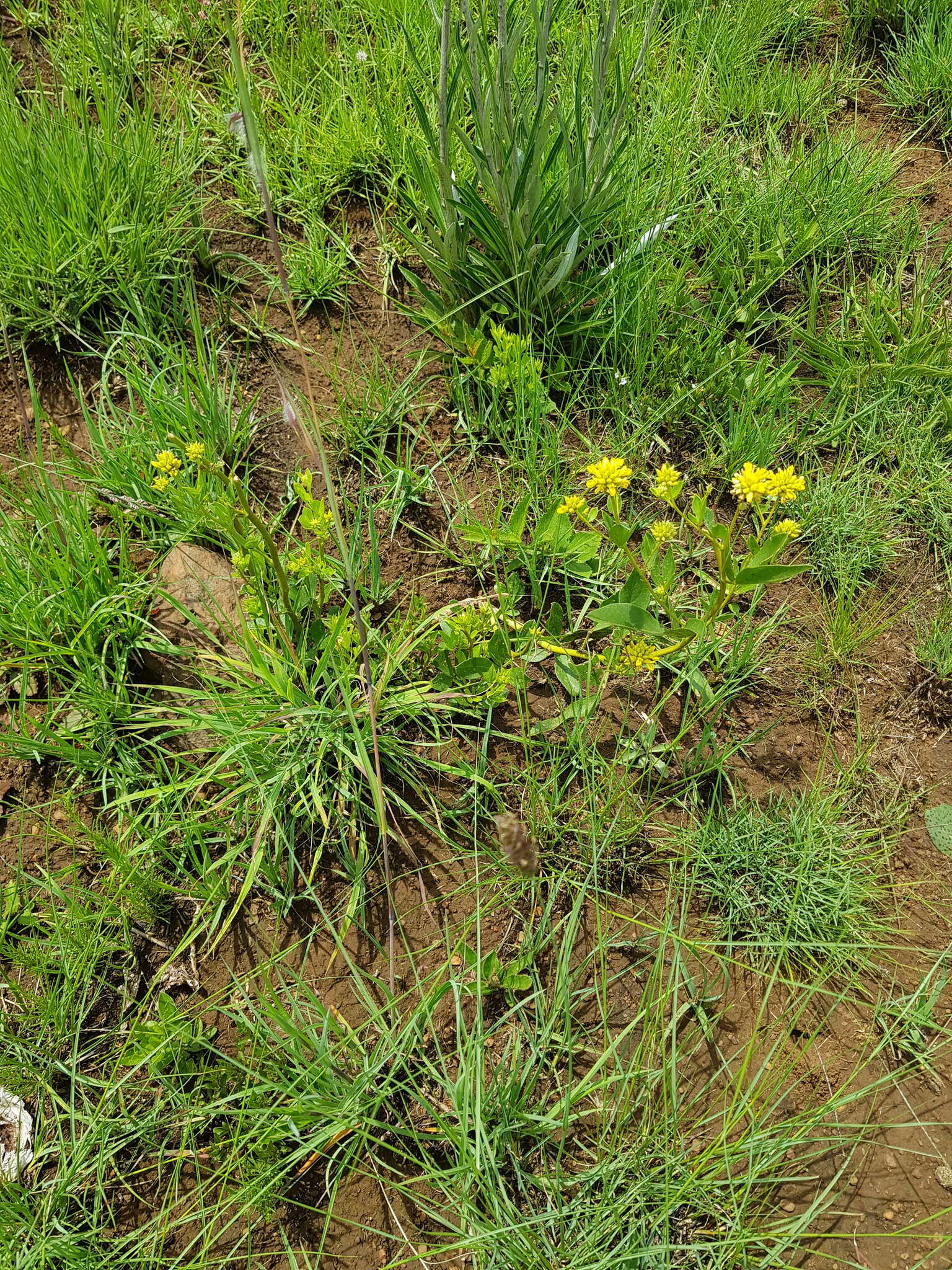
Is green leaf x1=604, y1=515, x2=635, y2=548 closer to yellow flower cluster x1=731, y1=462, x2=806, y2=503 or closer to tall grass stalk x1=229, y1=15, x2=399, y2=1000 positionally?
yellow flower cluster x1=731, y1=462, x2=806, y2=503

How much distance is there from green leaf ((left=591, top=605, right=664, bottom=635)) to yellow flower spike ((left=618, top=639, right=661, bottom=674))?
0.03 m

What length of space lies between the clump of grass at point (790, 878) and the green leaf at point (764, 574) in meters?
0.43

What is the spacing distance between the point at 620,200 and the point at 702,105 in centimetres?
72

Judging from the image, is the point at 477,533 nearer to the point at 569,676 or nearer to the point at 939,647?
the point at 569,676

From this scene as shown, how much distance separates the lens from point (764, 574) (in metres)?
1.63

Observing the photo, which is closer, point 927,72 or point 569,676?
point 569,676

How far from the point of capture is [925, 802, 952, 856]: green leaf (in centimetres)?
176

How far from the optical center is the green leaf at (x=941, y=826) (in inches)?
69.2

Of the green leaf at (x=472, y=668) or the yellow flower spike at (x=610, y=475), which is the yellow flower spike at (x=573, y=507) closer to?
the yellow flower spike at (x=610, y=475)

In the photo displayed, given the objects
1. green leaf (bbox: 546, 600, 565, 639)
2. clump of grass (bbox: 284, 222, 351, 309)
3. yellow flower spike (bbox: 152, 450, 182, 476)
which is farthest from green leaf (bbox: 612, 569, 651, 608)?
clump of grass (bbox: 284, 222, 351, 309)

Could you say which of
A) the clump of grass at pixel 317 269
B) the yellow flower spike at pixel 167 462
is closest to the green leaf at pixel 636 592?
the yellow flower spike at pixel 167 462

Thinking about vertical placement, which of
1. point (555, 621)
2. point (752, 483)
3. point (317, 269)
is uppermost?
point (317, 269)

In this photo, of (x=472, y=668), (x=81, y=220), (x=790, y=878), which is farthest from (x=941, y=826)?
(x=81, y=220)

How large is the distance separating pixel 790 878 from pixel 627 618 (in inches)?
21.9
